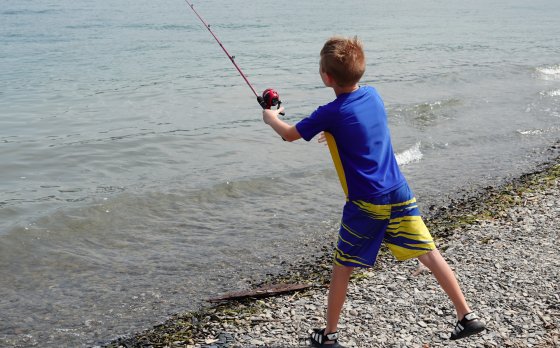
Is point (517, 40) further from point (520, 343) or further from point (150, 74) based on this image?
point (520, 343)

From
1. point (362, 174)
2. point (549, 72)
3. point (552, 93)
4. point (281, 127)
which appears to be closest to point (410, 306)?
point (362, 174)

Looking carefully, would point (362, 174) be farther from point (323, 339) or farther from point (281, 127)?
point (323, 339)

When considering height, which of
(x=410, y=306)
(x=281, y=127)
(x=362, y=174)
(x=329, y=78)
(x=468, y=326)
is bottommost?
(x=410, y=306)

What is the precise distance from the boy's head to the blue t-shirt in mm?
121

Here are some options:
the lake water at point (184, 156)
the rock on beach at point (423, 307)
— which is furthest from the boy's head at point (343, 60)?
the lake water at point (184, 156)

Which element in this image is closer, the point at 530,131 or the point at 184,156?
the point at 184,156

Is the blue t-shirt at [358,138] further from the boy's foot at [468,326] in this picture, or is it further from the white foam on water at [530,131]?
the white foam on water at [530,131]

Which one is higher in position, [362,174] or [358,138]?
[358,138]

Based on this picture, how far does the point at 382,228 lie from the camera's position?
4273 mm

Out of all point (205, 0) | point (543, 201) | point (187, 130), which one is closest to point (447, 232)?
point (543, 201)

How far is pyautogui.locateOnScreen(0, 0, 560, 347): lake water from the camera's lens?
6496mm

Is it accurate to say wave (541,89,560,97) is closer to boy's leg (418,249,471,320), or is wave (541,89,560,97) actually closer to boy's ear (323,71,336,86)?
boy's leg (418,249,471,320)

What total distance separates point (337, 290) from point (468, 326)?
0.85 m

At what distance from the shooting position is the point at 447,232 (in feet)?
23.6
